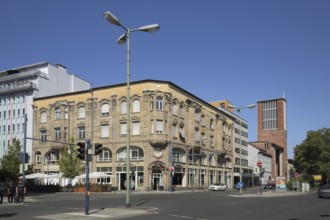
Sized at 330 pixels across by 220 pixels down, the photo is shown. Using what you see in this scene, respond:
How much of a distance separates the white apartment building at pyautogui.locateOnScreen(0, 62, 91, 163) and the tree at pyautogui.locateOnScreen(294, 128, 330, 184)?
5238 cm

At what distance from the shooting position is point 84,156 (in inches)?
781

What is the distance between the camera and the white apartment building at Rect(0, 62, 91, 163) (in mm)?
76750

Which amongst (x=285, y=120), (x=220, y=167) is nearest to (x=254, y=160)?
(x=285, y=120)

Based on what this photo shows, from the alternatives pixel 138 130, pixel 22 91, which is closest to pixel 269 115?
pixel 138 130

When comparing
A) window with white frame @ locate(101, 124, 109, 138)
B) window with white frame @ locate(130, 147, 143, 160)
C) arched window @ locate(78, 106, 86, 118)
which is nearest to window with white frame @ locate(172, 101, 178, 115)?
window with white frame @ locate(130, 147, 143, 160)

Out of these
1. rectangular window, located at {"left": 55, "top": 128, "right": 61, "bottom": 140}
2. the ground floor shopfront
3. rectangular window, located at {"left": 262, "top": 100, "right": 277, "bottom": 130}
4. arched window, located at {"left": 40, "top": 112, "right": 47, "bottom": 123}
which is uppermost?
rectangular window, located at {"left": 262, "top": 100, "right": 277, "bottom": 130}

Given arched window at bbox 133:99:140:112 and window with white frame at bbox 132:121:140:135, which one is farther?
arched window at bbox 133:99:140:112

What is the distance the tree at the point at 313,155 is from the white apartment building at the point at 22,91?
52378 millimetres

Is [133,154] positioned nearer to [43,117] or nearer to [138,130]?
[138,130]

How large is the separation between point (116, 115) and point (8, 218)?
162 ft

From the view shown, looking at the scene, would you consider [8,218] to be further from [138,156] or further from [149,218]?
[138,156]

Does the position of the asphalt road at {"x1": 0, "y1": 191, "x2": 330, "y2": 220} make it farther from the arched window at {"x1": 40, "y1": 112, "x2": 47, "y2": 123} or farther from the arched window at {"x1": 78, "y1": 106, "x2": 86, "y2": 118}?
the arched window at {"x1": 40, "y1": 112, "x2": 47, "y2": 123}

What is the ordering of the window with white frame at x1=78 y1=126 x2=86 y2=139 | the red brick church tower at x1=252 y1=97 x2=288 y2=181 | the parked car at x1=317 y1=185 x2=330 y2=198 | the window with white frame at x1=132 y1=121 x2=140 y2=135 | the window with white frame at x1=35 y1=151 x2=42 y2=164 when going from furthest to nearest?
1. the red brick church tower at x1=252 y1=97 x2=288 y2=181
2. the window with white frame at x1=35 y1=151 x2=42 y2=164
3. the window with white frame at x1=78 y1=126 x2=86 y2=139
4. the window with white frame at x1=132 y1=121 x2=140 y2=135
5. the parked car at x1=317 y1=185 x2=330 y2=198

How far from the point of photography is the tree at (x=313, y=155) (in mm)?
87938
